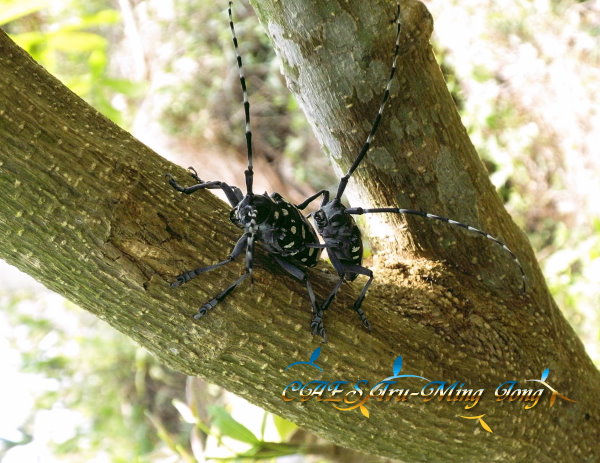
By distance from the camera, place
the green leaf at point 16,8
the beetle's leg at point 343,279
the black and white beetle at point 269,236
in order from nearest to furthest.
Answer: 1. the black and white beetle at point 269,236
2. the beetle's leg at point 343,279
3. the green leaf at point 16,8

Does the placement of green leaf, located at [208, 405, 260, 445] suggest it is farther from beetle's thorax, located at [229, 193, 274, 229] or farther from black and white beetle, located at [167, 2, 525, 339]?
beetle's thorax, located at [229, 193, 274, 229]

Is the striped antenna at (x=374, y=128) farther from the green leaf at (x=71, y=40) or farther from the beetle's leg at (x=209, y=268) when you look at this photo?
the green leaf at (x=71, y=40)

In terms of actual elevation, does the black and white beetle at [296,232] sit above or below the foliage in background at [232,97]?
below

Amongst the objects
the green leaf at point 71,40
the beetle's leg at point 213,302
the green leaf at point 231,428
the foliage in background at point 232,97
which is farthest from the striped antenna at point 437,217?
the foliage in background at point 232,97

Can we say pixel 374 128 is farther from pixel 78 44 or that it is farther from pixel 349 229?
pixel 78 44

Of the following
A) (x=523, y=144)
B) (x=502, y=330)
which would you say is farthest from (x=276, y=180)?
(x=502, y=330)

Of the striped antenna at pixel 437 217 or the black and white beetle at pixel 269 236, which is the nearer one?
the black and white beetle at pixel 269 236

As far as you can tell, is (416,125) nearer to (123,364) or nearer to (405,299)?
(405,299)

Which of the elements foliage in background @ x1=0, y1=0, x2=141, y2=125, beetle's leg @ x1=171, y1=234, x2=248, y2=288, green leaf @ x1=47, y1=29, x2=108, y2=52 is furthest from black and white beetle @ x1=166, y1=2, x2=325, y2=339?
green leaf @ x1=47, y1=29, x2=108, y2=52
